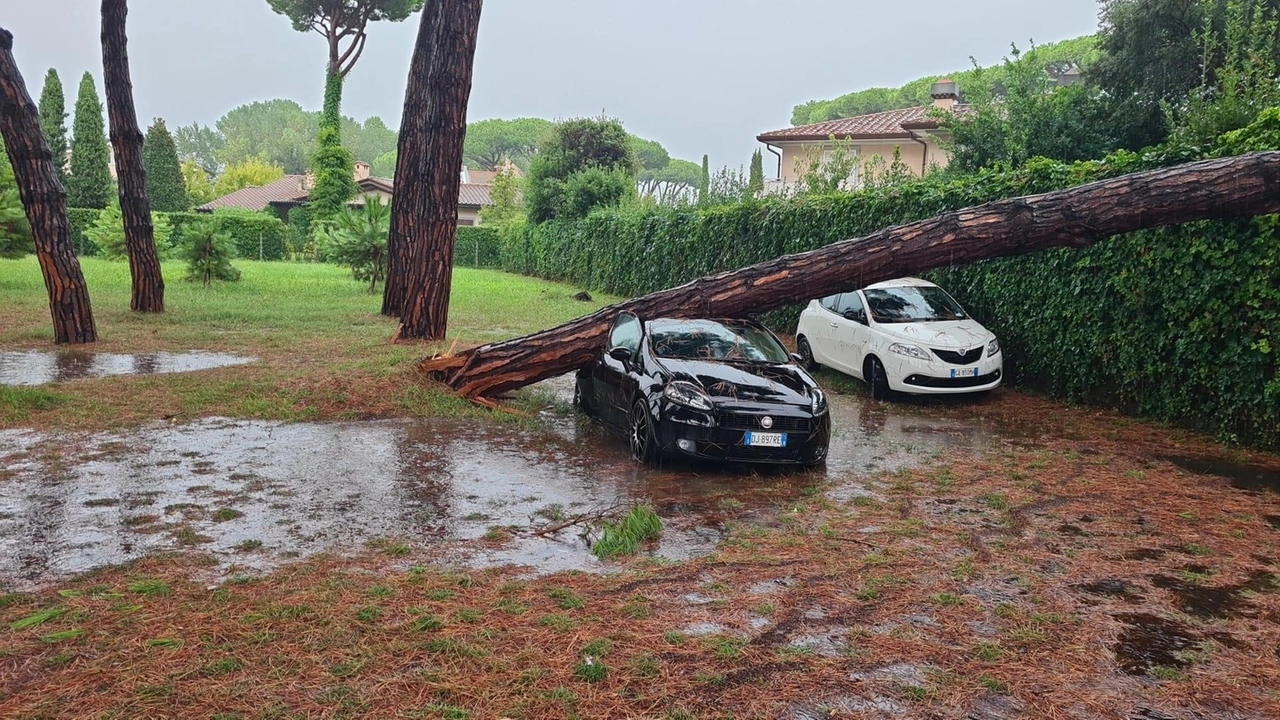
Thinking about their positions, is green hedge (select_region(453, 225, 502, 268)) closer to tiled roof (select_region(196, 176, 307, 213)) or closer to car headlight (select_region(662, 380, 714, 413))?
tiled roof (select_region(196, 176, 307, 213))

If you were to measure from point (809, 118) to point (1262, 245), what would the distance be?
251ft

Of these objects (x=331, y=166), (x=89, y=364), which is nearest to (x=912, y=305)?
(x=89, y=364)

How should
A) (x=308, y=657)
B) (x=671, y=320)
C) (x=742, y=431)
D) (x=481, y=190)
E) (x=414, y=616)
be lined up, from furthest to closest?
(x=481, y=190) < (x=671, y=320) < (x=742, y=431) < (x=414, y=616) < (x=308, y=657)

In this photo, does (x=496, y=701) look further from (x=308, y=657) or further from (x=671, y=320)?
(x=671, y=320)

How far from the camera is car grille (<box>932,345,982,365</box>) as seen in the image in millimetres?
12016

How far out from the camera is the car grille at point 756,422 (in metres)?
8.07

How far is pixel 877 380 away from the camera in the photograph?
41.9 feet

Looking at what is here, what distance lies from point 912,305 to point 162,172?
5601cm

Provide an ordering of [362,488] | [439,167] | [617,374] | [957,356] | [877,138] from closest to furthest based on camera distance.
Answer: [362,488] < [617,374] < [957,356] < [439,167] < [877,138]

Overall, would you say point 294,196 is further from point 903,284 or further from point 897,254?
point 897,254

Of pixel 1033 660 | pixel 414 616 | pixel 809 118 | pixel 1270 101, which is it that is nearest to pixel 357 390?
pixel 414 616

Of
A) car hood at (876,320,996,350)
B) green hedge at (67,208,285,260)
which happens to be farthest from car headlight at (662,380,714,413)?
green hedge at (67,208,285,260)

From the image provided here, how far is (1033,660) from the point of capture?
442 centimetres

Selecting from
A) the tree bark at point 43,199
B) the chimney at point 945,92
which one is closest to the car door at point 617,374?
the tree bark at point 43,199
